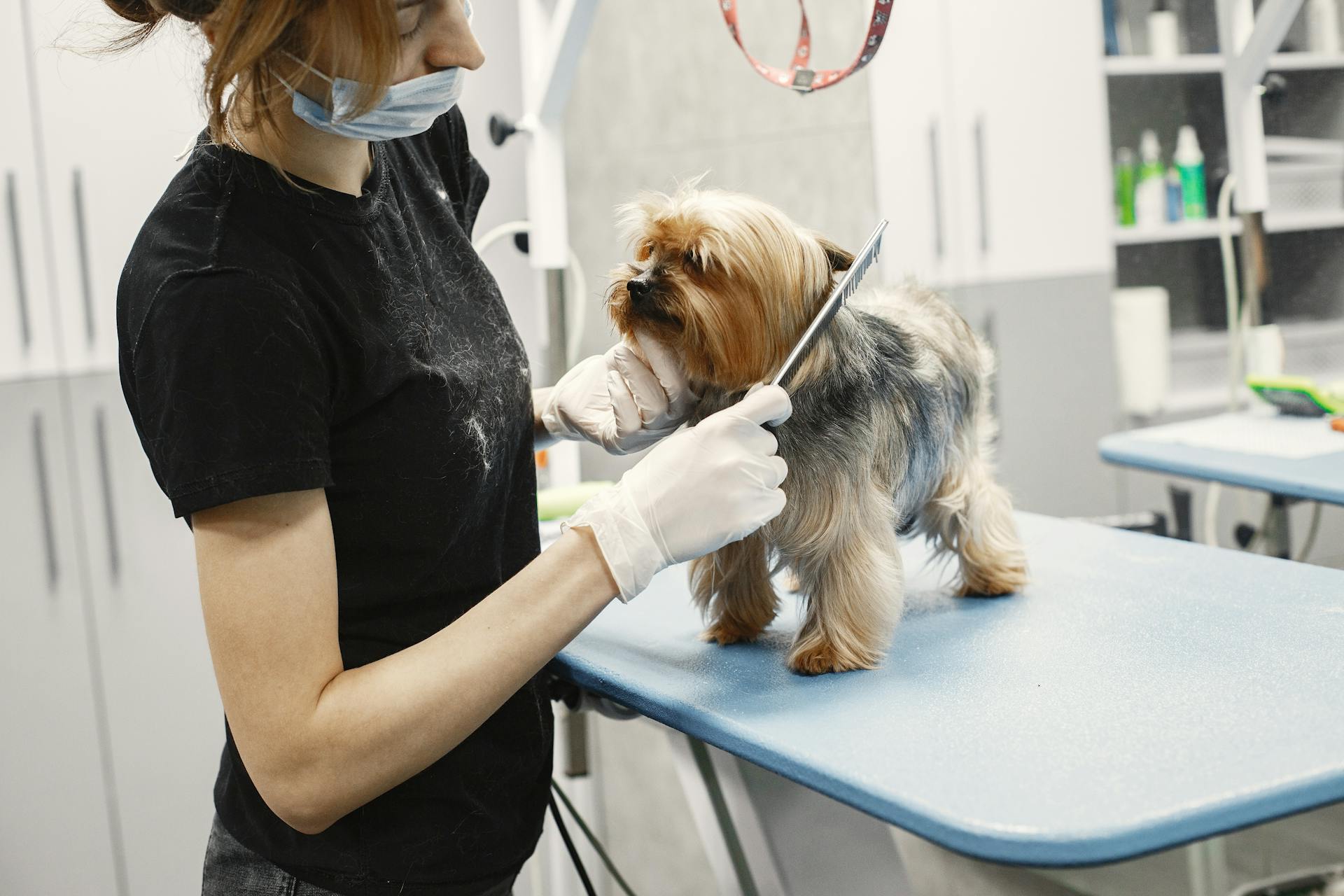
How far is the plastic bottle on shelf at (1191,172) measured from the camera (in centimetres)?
352

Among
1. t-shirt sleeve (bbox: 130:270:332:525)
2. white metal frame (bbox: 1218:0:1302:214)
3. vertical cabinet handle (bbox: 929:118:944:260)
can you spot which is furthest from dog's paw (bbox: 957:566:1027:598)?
vertical cabinet handle (bbox: 929:118:944:260)

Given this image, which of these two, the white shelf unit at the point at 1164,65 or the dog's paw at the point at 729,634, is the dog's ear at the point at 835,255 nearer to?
the dog's paw at the point at 729,634

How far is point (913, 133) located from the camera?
10.1 ft

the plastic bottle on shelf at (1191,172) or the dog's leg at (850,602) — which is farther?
the plastic bottle on shelf at (1191,172)

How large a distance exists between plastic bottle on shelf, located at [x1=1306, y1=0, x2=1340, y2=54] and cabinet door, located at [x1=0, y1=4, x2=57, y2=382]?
312 centimetres

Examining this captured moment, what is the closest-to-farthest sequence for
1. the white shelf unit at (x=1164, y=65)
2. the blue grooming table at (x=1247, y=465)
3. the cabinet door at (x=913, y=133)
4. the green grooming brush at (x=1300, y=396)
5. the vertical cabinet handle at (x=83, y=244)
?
1. the blue grooming table at (x=1247, y=465)
2. the green grooming brush at (x=1300, y=396)
3. the vertical cabinet handle at (x=83, y=244)
4. the cabinet door at (x=913, y=133)
5. the white shelf unit at (x=1164, y=65)

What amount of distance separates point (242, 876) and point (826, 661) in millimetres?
595

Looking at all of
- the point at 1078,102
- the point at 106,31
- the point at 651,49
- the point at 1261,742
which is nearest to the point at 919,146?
the point at 1078,102

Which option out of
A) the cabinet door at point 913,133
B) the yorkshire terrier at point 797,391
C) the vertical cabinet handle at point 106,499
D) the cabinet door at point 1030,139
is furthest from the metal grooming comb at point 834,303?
the cabinet door at point 1030,139

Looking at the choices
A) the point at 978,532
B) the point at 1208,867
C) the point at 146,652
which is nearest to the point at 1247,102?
the point at 978,532

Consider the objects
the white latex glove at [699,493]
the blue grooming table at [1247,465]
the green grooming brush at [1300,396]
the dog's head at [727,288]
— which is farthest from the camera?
the green grooming brush at [1300,396]

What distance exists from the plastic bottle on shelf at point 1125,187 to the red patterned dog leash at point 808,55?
241cm

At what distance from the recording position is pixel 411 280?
1.07 meters

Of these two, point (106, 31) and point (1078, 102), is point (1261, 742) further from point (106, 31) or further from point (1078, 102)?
point (1078, 102)
